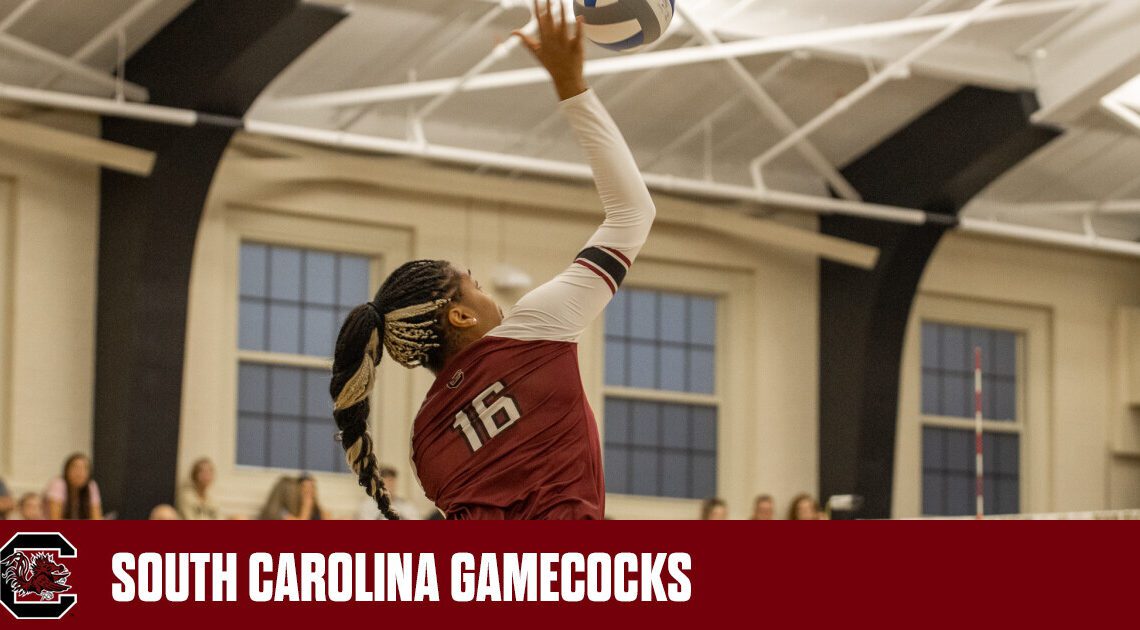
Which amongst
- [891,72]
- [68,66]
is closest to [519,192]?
[891,72]

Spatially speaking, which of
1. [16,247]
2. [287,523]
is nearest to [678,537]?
[287,523]

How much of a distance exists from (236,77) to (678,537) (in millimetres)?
10021

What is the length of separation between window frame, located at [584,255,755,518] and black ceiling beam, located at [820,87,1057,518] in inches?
30.5

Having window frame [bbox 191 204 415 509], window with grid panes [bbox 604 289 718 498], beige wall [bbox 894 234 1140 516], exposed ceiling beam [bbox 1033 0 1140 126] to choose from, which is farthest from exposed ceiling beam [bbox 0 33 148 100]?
beige wall [bbox 894 234 1140 516]

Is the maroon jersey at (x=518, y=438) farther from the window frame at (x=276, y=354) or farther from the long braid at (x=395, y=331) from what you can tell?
the window frame at (x=276, y=354)

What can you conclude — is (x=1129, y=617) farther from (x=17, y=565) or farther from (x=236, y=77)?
(x=236, y=77)

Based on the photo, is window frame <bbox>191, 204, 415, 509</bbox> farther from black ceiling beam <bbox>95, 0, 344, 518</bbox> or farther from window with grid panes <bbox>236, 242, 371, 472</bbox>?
black ceiling beam <bbox>95, 0, 344, 518</bbox>

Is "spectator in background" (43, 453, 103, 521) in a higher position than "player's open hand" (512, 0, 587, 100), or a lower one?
lower

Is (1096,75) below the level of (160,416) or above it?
above

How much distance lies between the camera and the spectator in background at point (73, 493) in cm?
1098

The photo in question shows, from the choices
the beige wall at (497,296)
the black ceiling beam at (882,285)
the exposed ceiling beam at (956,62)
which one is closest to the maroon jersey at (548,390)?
the exposed ceiling beam at (956,62)

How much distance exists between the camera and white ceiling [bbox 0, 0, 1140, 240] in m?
11.9

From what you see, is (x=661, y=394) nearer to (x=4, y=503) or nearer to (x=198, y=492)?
(x=198, y=492)

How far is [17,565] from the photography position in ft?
6.56
